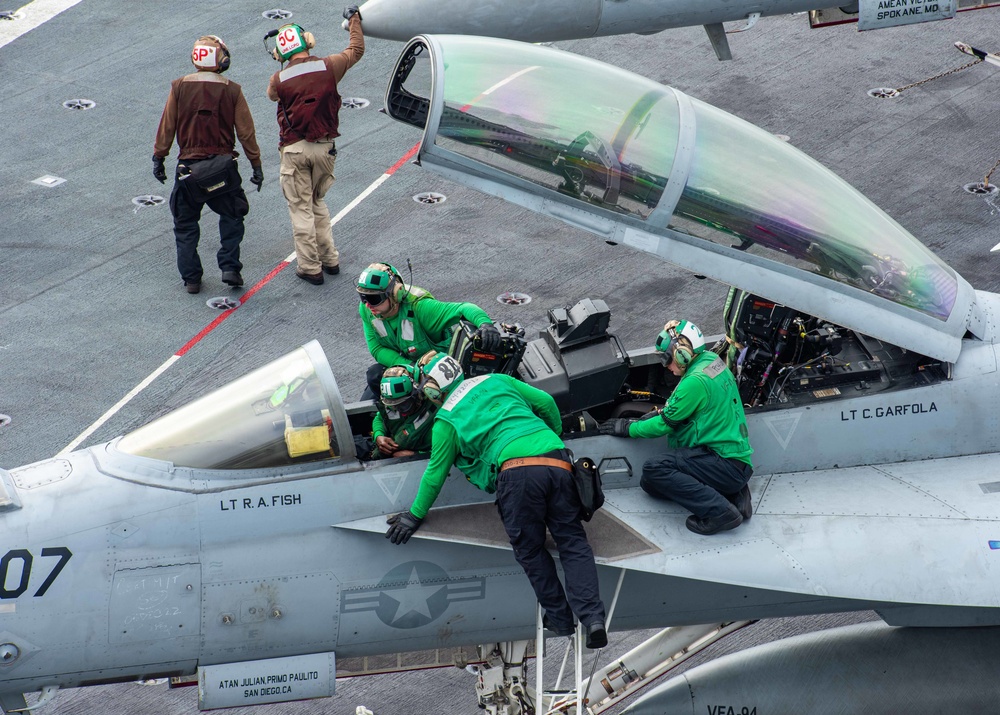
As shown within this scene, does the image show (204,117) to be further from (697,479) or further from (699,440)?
(697,479)

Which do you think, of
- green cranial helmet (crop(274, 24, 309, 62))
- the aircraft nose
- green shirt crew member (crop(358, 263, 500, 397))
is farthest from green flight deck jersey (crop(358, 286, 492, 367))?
green cranial helmet (crop(274, 24, 309, 62))

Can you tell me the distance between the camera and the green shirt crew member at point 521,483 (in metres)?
6.20

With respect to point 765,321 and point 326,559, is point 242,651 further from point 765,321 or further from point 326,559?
point 765,321

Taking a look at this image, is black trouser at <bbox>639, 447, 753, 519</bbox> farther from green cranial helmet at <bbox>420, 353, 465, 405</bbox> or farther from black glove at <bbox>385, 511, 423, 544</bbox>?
black glove at <bbox>385, 511, 423, 544</bbox>

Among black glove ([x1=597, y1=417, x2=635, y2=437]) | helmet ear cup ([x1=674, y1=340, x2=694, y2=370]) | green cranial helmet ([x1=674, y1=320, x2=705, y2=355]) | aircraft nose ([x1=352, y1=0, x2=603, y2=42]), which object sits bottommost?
black glove ([x1=597, y1=417, x2=635, y2=437])

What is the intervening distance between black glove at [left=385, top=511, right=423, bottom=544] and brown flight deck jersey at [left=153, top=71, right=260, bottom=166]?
632 cm

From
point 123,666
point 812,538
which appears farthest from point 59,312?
point 812,538

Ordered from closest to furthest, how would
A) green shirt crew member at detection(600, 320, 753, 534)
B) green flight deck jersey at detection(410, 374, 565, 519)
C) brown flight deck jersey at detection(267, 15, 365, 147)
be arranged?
green flight deck jersey at detection(410, 374, 565, 519)
green shirt crew member at detection(600, 320, 753, 534)
brown flight deck jersey at detection(267, 15, 365, 147)

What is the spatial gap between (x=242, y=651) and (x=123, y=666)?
0.61 m

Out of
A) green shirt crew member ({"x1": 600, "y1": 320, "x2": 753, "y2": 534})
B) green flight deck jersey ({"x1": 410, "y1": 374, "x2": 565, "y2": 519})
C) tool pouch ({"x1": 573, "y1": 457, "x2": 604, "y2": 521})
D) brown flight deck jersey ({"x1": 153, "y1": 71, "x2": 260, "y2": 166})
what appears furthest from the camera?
brown flight deck jersey ({"x1": 153, "y1": 71, "x2": 260, "y2": 166})

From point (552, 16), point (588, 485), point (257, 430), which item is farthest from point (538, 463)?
point (552, 16)

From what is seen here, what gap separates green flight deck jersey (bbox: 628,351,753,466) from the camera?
6633mm

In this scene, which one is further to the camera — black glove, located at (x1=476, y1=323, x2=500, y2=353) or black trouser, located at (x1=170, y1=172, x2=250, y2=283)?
black trouser, located at (x1=170, y1=172, x2=250, y2=283)

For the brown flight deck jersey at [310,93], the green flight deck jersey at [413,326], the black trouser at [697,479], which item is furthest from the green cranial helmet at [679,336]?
the brown flight deck jersey at [310,93]
